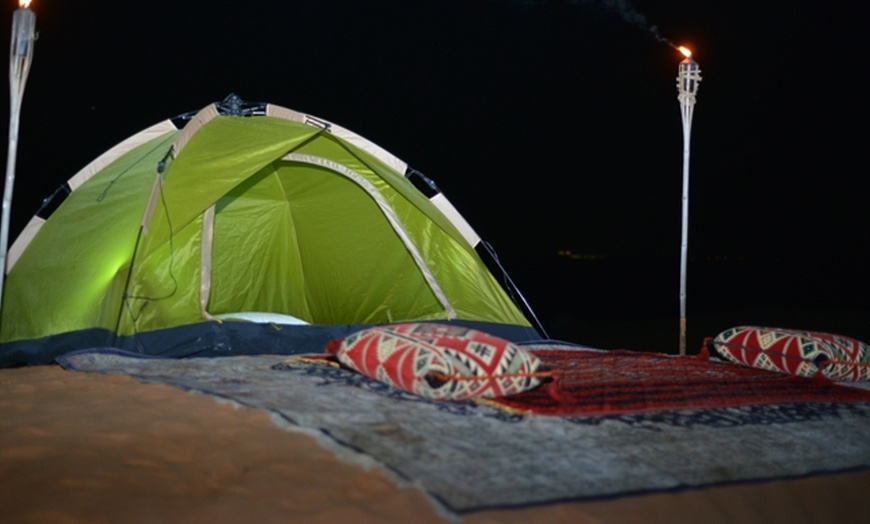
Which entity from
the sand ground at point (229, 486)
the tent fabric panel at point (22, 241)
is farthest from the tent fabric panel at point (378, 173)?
the sand ground at point (229, 486)

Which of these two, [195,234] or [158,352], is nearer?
[158,352]

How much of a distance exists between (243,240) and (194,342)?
5.13 ft

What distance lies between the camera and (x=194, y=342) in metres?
5.39

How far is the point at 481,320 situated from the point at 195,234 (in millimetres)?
2057

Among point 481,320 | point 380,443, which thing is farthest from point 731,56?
point 380,443

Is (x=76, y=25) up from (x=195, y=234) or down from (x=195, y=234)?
up

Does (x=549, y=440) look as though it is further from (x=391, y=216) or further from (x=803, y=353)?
(x=391, y=216)

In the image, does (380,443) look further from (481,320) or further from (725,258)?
(725,258)

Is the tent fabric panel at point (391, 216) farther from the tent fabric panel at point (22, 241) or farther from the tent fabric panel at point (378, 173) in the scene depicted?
the tent fabric panel at point (22, 241)

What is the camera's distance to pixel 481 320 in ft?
20.7

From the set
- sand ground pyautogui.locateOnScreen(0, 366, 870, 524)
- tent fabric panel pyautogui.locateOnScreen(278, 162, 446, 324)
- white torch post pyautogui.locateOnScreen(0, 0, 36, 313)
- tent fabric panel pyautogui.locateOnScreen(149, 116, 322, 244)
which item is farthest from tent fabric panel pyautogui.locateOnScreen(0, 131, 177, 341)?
sand ground pyautogui.locateOnScreen(0, 366, 870, 524)

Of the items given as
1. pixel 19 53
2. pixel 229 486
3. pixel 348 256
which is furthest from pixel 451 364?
pixel 348 256

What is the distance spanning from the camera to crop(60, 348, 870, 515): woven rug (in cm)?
262

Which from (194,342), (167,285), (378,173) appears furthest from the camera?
(378,173)
